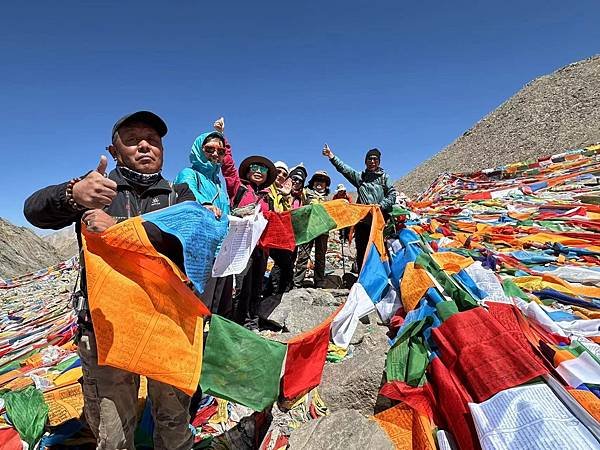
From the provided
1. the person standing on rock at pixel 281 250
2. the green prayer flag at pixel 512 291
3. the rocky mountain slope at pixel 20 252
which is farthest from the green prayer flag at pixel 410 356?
the rocky mountain slope at pixel 20 252

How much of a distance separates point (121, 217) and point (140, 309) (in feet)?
1.88

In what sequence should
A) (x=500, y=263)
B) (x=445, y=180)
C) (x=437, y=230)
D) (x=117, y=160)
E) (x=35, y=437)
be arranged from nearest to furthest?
(x=117, y=160), (x=35, y=437), (x=500, y=263), (x=437, y=230), (x=445, y=180)

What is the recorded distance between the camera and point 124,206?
2.35m

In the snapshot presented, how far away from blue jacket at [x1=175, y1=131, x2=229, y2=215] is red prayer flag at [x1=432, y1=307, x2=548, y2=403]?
8.34 ft

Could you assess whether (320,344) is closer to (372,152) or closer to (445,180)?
(372,152)

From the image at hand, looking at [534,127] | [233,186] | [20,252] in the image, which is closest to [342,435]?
[233,186]

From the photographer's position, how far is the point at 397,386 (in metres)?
2.94

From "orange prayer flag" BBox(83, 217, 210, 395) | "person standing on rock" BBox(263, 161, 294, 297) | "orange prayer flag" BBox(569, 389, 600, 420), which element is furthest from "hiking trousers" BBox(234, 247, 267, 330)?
"orange prayer flag" BBox(569, 389, 600, 420)

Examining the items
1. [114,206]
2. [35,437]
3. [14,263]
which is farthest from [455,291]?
[14,263]

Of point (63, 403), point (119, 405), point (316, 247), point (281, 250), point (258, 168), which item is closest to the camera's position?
point (119, 405)

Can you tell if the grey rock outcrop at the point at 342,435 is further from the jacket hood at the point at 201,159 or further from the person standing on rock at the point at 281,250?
the person standing on rock at the point at 281,250

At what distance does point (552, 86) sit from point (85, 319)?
161 ft

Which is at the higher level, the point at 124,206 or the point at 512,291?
the point at 124,206

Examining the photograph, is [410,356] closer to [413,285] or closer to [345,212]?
[413,285]
